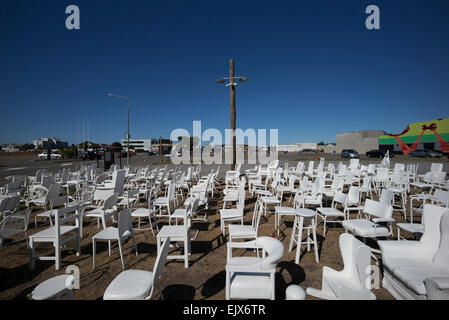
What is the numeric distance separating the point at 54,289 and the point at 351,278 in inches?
109

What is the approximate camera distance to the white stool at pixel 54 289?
66.9 inches

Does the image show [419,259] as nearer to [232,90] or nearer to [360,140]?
[232,90]

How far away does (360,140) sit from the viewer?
4762 cm

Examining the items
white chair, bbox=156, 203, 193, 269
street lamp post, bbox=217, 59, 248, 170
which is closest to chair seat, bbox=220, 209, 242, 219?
white chair, bbox=156, 203, 193, 269

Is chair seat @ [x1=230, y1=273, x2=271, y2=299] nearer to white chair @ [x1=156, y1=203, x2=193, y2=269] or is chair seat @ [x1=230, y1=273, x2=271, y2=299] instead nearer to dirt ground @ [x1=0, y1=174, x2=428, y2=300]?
dirt ground @ [x1=0, y1=174, x2=428, y2=300]

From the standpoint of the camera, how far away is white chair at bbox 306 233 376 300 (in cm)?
170

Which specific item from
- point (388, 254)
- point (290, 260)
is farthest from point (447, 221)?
point (290, 260)

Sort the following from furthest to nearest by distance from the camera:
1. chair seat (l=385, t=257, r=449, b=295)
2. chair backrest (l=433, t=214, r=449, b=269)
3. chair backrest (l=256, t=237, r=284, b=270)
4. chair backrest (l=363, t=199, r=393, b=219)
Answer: chair backrest (l=363, t=199, r=393, b=219) < chair backrest (l=433, t=214, r=449, b=269) < chair seat (l=385, t=257, r=449, b=295) < chair backrest (l=256, t=237, r=284, b=270)

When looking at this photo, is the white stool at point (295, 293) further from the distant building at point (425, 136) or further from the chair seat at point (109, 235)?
the distant building at point (425, 136)

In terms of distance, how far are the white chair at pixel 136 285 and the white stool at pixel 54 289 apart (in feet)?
1.06

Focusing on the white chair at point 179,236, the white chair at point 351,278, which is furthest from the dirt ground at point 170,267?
the white chair at point 351,278

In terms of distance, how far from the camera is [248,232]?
3355 mm

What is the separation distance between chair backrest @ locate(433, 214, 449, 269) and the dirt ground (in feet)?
2.59

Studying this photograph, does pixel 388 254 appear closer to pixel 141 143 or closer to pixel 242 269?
pixel 242 269
